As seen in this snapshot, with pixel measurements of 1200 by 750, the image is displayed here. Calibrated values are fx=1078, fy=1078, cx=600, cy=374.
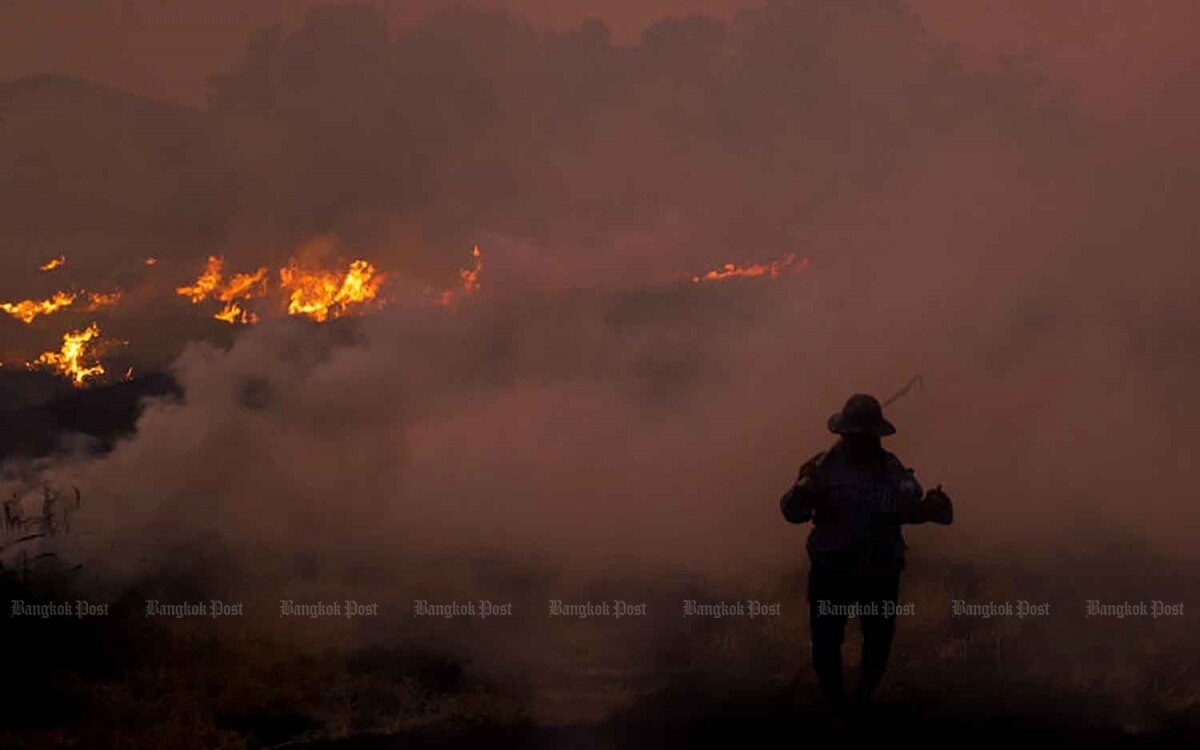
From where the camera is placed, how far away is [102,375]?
21828mm

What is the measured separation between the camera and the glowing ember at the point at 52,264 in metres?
25.5

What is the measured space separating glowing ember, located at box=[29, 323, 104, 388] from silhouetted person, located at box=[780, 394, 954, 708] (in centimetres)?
1647

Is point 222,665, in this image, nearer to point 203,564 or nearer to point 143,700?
point 143,700

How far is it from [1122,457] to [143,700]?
1223cm

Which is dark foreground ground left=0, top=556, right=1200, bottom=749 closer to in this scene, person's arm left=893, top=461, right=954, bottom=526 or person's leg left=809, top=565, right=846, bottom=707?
person's leg left=809, top=565, right=846, bottom=707

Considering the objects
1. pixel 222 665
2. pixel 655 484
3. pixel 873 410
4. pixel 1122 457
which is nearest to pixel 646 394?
pixel 655 484

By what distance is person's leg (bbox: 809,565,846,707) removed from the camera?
6.93 meters
